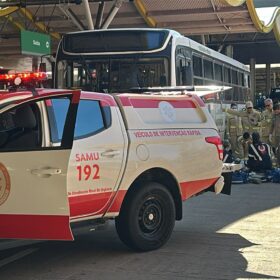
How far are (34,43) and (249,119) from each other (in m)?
6.49

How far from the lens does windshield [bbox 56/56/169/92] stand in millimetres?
11516

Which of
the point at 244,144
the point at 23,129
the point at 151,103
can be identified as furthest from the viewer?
the point at 244,144

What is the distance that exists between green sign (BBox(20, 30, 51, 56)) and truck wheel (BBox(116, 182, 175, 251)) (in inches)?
332

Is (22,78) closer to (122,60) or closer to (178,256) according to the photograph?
(178,256)

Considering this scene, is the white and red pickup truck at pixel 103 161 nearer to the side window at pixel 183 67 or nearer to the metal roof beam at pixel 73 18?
the side window at pixel 183 67

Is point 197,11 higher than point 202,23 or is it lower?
higher

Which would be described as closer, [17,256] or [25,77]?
[25,77]

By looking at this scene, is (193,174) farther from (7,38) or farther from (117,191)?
(7,38)

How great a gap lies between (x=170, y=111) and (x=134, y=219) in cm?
140

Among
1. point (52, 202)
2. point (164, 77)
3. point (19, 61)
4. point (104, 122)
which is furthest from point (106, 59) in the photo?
point (19, 61)

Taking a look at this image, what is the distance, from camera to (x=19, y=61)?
31.2 m

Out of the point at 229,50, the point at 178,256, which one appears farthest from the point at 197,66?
the point at 229,50

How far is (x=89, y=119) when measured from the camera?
572cm

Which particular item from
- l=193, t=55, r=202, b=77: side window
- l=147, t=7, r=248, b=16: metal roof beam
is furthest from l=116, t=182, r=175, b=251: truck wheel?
l=147, t=7, r=248, b=16: metal roof beam
